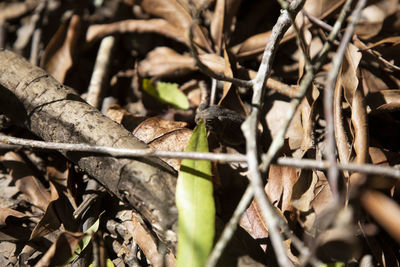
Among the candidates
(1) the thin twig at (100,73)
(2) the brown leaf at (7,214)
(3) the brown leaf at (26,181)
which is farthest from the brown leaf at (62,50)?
(2) the brown leaf at (7,214)

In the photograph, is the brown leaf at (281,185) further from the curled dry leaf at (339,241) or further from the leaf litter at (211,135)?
the curled dry leaf at (339,241)

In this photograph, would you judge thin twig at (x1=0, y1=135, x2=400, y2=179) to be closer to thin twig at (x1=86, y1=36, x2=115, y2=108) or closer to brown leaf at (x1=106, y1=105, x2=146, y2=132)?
brown leaf at (x1=106, y1=105, x2=146, y2=132)

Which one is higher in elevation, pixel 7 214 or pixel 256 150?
pixel 256 150

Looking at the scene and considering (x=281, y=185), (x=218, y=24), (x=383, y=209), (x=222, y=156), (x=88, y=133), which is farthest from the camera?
(x=218, y=24)

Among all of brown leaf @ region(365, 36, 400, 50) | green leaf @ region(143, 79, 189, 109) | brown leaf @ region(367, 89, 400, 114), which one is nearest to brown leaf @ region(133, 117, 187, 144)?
green leaf @ region(143, 79, 189, 109)

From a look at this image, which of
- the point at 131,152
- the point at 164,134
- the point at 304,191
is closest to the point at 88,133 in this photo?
the point at 131,152

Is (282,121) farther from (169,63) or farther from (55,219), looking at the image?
(55,219)

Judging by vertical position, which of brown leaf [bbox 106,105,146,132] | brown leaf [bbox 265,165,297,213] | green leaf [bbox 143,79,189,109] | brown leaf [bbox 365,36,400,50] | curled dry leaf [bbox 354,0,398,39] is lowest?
brown leaf [bbox 265,165,297,213]
